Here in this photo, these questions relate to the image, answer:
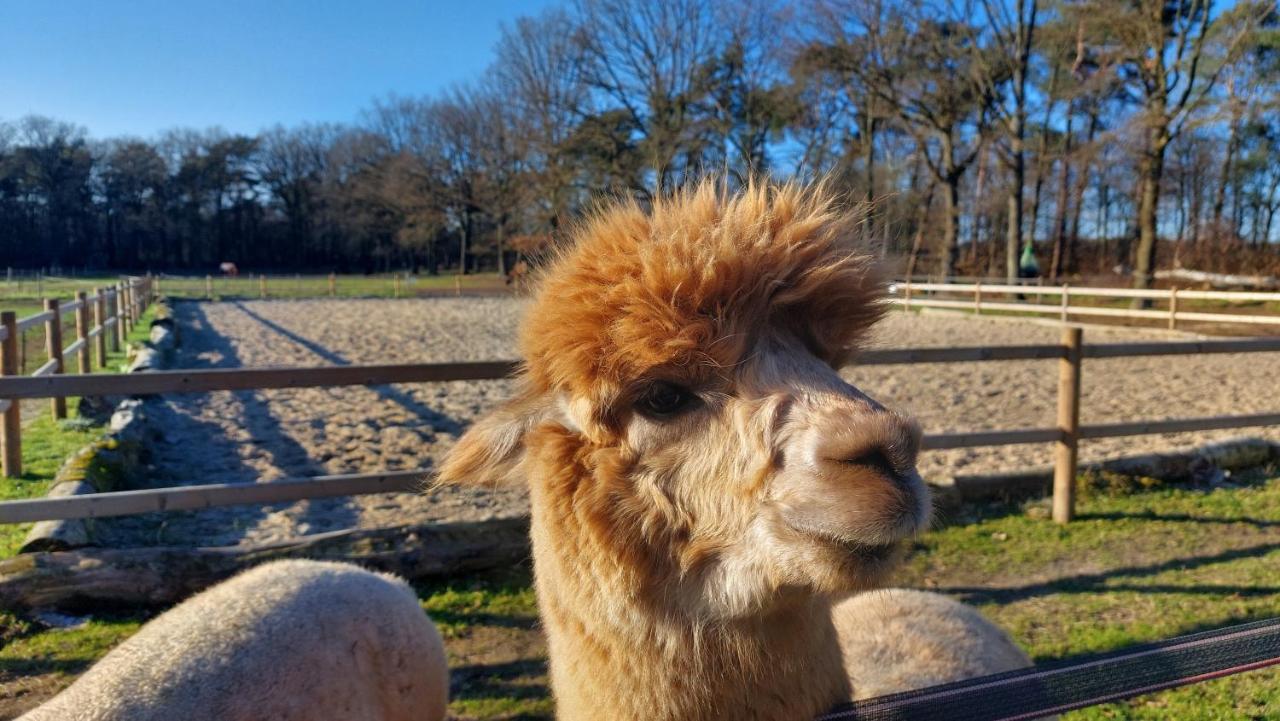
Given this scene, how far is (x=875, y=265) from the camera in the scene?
6.38 feet

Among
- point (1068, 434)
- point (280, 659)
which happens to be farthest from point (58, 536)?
point (1068, 434)

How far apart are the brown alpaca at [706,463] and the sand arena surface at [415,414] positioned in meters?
0.57

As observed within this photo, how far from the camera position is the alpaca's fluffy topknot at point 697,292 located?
1.63m

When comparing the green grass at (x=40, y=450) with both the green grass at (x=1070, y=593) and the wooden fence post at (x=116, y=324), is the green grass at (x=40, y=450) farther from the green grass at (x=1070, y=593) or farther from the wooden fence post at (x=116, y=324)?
the wooden fence post at (x=116, y=324)

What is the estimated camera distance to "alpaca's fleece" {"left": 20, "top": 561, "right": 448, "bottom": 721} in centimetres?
236

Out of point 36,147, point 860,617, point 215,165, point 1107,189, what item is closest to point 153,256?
point 215,165

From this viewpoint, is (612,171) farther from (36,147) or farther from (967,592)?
(36,147)

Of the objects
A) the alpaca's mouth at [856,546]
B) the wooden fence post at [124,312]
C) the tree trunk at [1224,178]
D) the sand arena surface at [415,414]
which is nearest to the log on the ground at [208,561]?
the sand arena surface at [415,414]

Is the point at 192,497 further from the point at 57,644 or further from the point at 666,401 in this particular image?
the point at 666,401

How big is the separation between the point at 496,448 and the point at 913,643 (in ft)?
5.79

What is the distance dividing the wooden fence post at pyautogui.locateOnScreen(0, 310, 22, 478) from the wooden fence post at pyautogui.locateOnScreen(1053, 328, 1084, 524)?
8.89 metres

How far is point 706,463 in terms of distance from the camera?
164 cm

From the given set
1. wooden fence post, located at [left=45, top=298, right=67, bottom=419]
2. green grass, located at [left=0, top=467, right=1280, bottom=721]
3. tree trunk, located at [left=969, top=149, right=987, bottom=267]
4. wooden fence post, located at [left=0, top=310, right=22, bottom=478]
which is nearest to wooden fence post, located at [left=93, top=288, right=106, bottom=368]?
wooden fence post, located at [left=45, top=298, right=67, bottom=419]

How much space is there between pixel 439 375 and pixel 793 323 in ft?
11.1
